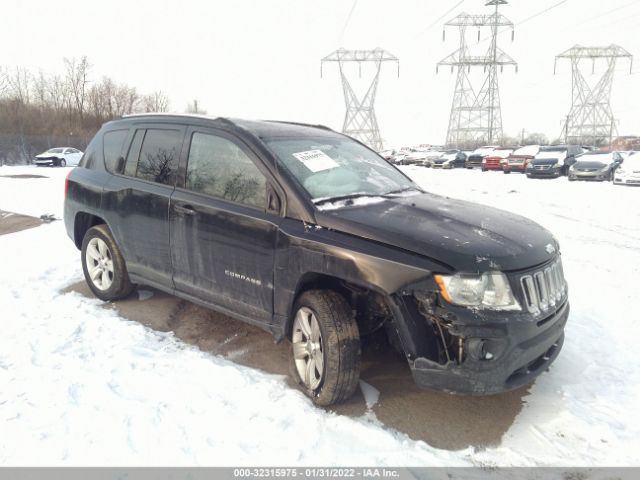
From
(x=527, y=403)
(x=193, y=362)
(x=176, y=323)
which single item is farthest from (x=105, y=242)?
(x=527, y=403)

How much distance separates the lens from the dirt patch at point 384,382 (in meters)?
2.82

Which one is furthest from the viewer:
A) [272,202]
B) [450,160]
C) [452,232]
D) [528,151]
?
[450,160]

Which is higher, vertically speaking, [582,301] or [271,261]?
[271,261]

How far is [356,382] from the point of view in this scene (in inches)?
115

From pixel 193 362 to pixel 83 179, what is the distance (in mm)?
2582

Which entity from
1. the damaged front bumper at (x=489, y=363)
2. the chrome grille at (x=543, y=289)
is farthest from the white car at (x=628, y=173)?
the damaged front bumper at (x=489, y=363)

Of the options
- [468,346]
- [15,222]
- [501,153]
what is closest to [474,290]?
[468,346]

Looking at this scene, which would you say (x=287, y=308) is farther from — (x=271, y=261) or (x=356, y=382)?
(x=356, y=382)

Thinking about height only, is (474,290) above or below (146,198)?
below

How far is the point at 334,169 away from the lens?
11.6 feet

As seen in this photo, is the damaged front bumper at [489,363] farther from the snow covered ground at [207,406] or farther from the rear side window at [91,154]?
the rear side window at [91,154]

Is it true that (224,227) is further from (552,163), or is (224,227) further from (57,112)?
(57,112)

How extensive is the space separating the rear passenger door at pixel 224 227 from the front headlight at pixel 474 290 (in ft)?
3.90

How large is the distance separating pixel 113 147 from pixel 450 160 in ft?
101
